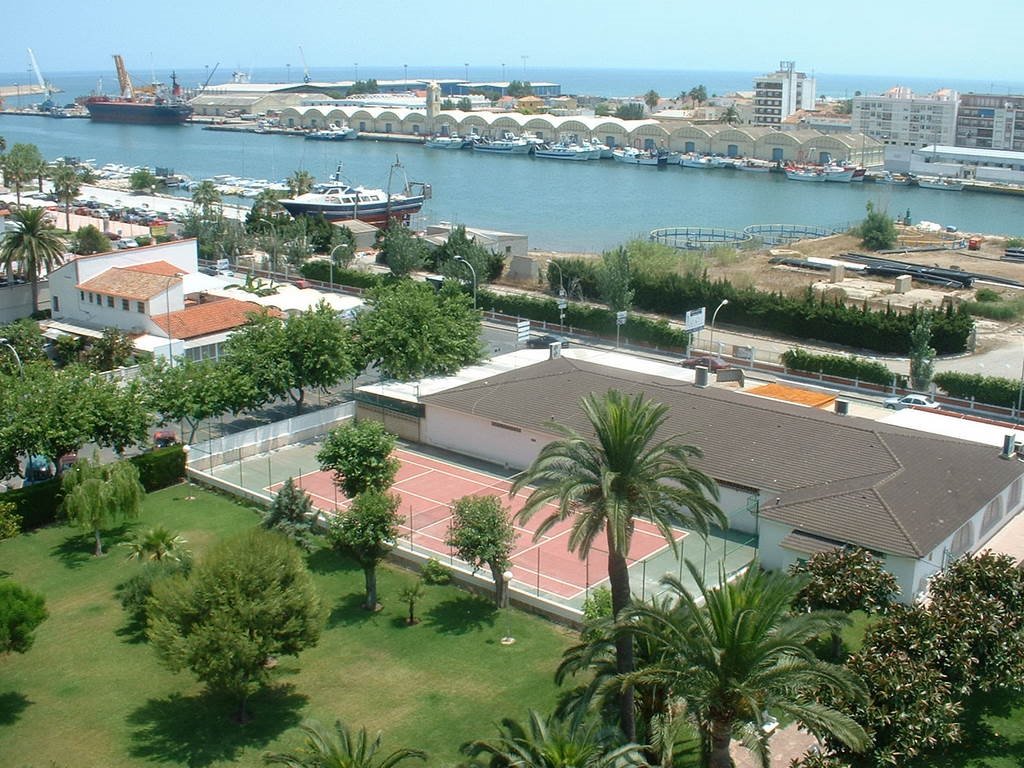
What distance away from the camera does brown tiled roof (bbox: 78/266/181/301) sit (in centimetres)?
4991

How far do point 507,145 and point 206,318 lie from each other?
13080 centimetres

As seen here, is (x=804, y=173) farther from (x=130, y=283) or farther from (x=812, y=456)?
(x=812, y=456)

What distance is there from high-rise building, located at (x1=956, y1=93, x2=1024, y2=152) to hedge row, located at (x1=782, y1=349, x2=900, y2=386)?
132198 millimetres

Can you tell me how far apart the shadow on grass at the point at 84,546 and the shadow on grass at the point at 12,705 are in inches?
275

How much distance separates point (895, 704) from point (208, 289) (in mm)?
45269

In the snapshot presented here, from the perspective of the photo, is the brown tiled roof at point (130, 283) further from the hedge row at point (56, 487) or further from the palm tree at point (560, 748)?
the palm tree at point (560, 748)

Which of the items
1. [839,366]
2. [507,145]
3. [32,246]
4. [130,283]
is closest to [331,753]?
[839,366]

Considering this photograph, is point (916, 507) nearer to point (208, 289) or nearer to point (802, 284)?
point (208, 289)

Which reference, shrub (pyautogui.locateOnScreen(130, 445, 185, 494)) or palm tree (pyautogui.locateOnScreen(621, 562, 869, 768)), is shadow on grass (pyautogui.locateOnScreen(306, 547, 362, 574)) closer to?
shrub (pyautogui.locateOnScreen(130, 445, 185, 494))

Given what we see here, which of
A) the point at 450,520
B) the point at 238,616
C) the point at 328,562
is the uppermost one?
the point at 238,616

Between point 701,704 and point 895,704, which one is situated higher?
point 701,704

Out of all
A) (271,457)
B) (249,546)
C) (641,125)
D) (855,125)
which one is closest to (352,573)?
(249,546)

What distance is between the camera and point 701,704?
15805 millimetres

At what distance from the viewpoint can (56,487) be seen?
32.6 meters
